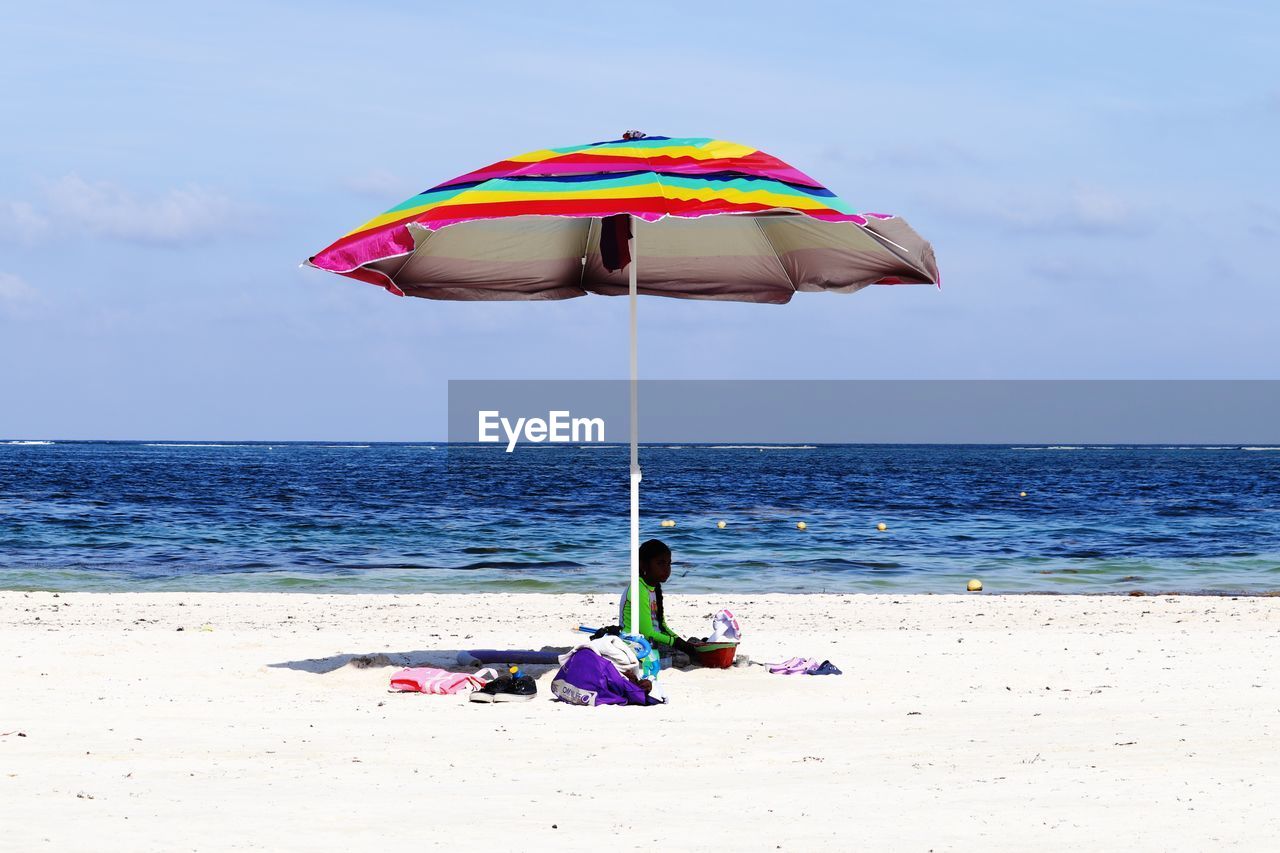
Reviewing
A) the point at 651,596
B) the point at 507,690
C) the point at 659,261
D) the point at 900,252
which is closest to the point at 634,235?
the point at 659,261

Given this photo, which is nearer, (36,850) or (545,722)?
(36,850)

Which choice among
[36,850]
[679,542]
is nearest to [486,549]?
[679,542]

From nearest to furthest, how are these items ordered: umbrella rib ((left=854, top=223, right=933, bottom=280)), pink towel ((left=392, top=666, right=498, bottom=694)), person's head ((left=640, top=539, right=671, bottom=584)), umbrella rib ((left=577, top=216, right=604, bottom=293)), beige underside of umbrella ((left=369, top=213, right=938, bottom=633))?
umbrella rib ((left=854, top=223, right=933, bottom=280))
pink towel ((left=392, top=666, right=498, bottom=694))
person's head ((left=640, top=539, right=671, bottom=584))
beige underside of umbrella ((left=369, top=213, right=938, bottom=633))
umbrella rib ((left=577, top=216, right=604, bottom=293))

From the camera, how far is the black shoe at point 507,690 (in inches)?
305

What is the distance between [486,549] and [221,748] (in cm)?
1669

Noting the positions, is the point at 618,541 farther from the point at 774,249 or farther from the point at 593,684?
the point at 593,684

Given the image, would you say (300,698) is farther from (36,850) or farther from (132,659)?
(36,850)

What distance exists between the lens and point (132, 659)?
9359mm

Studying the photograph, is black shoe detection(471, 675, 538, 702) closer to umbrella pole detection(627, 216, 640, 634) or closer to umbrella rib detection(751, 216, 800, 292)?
umbrella pole detection(627, 216, 640, 634)

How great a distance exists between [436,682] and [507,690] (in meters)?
0.55

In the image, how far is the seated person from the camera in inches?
324

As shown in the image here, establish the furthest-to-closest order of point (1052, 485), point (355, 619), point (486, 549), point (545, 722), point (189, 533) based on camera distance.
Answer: point (1052, 485), point (189, 533), point (486, 549), point (355, 619), point (545, 722)

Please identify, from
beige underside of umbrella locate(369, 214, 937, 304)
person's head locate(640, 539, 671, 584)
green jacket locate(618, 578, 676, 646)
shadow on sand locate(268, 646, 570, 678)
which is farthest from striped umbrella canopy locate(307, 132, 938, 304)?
shadow on sand locate(268, 646, 570, 678)

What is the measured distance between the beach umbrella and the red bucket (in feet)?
2.68
